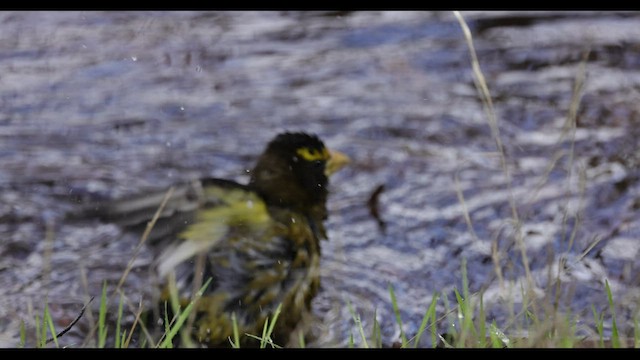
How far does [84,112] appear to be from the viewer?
24.6 ft

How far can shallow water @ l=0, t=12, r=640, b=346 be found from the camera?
17.4 ft

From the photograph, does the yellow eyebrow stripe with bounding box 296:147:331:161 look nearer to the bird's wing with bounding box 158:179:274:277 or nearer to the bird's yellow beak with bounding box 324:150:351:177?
the bird's yellow beak with bounding box 324:150:351:177

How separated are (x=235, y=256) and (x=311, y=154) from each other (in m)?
0.84

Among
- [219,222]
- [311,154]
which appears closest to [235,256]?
[219,222]

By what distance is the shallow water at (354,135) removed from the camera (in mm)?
5293

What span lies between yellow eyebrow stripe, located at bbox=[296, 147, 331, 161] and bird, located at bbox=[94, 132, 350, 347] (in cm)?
34

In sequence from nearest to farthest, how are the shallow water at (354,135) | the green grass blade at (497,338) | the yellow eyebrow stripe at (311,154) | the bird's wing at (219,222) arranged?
the green grass blade at (497,338), the bird's wing at (219,222), the yellow eyebrow stripe at (311,154), the shallow water at (354,135)

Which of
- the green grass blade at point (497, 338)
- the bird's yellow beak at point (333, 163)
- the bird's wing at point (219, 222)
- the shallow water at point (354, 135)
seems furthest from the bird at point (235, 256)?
the green grass blade at point (497, 338)

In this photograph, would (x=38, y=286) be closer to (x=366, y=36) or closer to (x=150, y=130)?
(x=150, y=130)

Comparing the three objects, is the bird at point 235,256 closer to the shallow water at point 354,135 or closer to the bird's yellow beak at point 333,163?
the shallow water at point 354,135

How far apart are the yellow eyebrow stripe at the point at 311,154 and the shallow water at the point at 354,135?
560mm

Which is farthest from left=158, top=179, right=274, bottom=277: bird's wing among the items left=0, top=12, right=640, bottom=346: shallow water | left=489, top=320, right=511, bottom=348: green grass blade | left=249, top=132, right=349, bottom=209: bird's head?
left=489, top=320, right=511, bottom=348: green grass blade

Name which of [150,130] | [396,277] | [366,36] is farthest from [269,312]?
[366,36]

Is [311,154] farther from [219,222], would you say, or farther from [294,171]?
[219,222]
